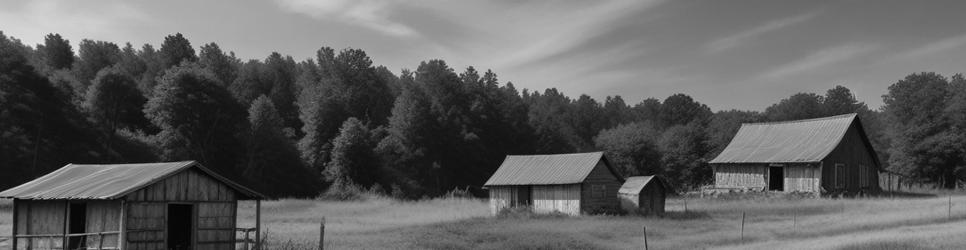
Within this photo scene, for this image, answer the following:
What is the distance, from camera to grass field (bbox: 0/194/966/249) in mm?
35156

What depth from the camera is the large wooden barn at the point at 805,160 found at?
62.2 metres

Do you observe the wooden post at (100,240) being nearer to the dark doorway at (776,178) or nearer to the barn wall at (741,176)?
the barn wall at (741,176)

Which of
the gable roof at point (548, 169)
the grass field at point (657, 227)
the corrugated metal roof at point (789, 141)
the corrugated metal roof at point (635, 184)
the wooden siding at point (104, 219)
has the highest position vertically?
the corrugated metal roof at point (789, 141)

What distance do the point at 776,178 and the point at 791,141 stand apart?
3233 millimetres

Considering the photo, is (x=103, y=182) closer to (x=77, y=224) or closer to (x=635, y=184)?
(x=77, y=224)

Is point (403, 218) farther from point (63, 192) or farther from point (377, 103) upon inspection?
point (377, 103)

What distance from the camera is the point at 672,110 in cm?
15700

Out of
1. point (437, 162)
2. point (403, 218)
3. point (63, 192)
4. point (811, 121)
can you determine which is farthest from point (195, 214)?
point (437, 162)

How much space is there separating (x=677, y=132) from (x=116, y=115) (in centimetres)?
6450

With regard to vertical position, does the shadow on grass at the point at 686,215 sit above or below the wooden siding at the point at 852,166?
below

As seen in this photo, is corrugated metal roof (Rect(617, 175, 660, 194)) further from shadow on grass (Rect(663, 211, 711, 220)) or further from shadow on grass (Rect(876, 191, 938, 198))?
shadow on grass (Rect(876, 191, 938, 198))

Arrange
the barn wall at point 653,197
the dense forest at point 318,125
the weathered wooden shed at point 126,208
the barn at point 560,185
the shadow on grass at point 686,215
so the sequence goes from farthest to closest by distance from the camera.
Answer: the dense forest at point 318,125, the barn wall at point 653,197, the barn at point 560,185, the shadow on grass at point 686,215, the weathered wooden shed at point 126,208

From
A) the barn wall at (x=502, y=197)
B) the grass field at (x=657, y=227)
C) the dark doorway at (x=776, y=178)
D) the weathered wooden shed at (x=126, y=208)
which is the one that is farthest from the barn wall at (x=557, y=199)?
the weathered wooden shed at (x=126, y=208)

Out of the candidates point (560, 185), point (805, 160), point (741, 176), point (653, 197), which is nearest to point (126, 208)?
point (560, 185)
